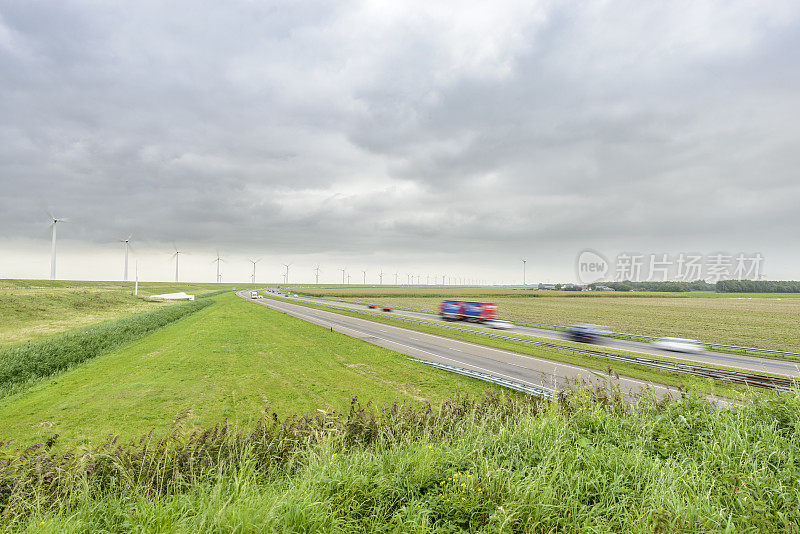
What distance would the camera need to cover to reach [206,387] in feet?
58.4

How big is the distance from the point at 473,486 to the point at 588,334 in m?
36.4

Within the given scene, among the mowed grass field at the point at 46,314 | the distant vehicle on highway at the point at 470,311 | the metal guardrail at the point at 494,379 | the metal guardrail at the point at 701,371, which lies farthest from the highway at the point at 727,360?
the mowed grass field at the point at 46,314

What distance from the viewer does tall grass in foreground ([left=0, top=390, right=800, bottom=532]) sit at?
561cm

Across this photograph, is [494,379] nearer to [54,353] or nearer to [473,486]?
[473,486]

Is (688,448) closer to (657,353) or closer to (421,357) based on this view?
(421,357)

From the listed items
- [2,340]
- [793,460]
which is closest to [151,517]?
[793,460]

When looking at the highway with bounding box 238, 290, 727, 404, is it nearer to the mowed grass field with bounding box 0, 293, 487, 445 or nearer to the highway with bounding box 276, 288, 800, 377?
the mowed grass field with bounding box 0, 293, 487, 445

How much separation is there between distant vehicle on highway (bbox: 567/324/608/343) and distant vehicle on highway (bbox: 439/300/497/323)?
45.7 feet

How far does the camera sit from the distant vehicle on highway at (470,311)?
51.5m

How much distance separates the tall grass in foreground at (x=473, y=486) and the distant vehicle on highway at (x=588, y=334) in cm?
2898

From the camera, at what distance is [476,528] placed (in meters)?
5.80

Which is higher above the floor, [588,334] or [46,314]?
[588,334]

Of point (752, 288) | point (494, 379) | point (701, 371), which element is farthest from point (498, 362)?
point (752, 288)

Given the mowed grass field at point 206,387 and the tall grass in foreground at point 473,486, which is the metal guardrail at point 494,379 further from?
the tall grass in foreground at point 473,486
